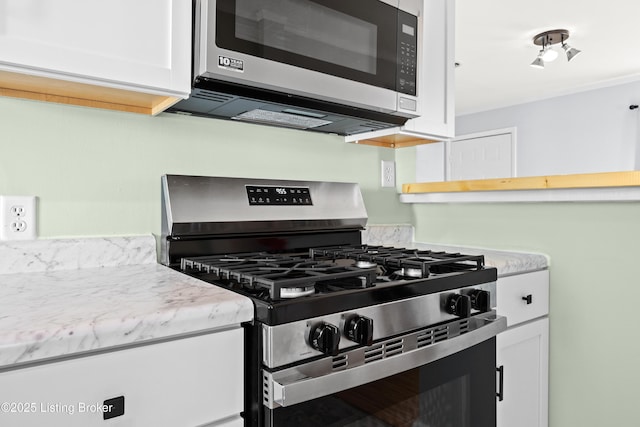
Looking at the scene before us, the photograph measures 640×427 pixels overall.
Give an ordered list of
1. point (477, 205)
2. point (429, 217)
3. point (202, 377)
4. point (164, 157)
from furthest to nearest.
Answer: point (429, 217), point (477, 205), point (164, 157), point (202, 377)

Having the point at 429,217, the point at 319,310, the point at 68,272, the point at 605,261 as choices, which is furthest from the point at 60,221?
the point at 605,261

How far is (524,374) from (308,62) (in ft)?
4.15

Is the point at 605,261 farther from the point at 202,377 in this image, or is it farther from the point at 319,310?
the point at 202,377

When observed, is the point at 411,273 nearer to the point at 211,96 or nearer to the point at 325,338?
the point at 325,338

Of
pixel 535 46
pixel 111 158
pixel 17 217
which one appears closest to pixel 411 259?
pixel 111 158

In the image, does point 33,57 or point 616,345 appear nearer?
point 33,57

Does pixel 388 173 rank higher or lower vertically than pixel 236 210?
higher

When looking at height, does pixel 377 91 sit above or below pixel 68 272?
above

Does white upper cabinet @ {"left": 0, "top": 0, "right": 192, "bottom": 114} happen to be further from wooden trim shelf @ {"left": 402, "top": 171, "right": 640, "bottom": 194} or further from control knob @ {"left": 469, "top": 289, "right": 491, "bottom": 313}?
wooden trim shelf @ {"left": 402, "top": 171, "right": 640, "bottom": 194}

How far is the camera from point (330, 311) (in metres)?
0.88

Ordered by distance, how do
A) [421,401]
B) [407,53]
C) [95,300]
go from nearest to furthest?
[95,300], [421,401], [407,53]

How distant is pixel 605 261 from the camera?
4.87 feet

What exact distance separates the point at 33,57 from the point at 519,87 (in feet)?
17.5

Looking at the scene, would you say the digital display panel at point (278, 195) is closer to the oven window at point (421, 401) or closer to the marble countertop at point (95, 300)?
the marble countertop at point (95, 300)
